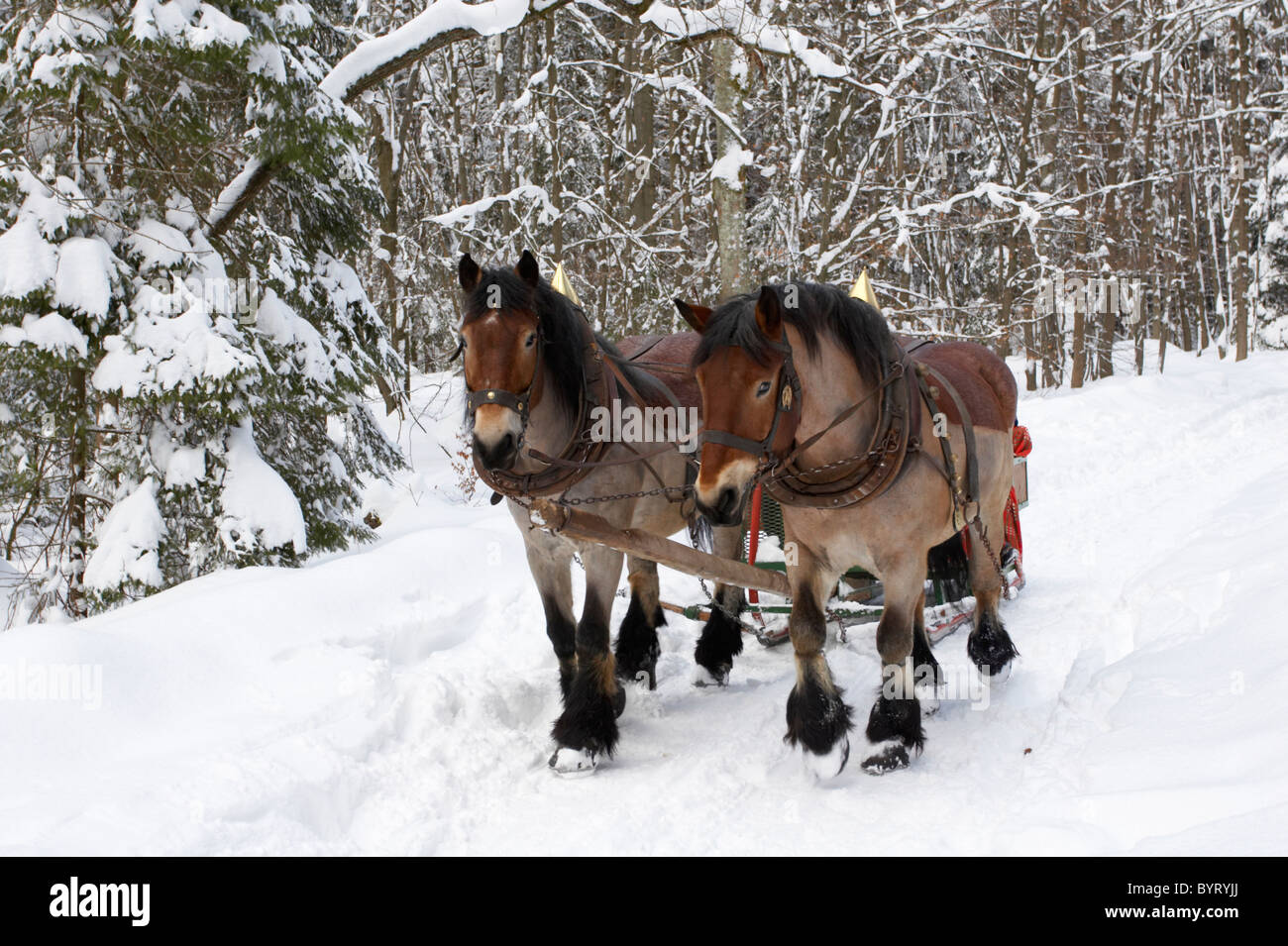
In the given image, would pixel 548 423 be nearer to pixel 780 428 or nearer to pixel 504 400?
pixel 504 400

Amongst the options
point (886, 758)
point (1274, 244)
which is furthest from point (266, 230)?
point (1274, 244)

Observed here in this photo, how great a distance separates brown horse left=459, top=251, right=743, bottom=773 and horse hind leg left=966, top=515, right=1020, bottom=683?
4.20 feet

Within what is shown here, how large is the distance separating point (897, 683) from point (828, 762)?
0.45 m

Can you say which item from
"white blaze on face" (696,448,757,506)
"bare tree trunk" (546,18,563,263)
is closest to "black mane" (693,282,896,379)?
"white blaze on face" (696,448,757,506)

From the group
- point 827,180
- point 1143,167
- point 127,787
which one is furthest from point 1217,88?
point 127,787

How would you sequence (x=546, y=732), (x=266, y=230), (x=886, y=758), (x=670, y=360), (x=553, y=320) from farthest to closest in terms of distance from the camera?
(x=266, y=230)
(x=670, y=360)
(x=546, y=732)
(x=553, y=320)
(x=886, y=758)

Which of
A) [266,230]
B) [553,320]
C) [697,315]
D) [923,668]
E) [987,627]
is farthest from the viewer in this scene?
[266,230]

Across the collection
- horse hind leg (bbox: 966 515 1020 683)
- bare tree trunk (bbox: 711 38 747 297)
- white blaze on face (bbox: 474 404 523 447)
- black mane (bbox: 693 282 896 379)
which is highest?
bare tree trunk (bbox: 711 38 747 297)

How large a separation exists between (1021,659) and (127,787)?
13.2ft

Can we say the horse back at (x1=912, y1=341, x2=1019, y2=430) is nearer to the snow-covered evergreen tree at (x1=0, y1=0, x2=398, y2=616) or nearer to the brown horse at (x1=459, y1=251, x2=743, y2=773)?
the brown horse at (x1=459, y1=251, x2=743, y2=773)

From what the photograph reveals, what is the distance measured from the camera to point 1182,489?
885cm

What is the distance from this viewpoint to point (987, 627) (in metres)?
4.63

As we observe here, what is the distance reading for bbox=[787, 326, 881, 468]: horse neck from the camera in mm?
3379

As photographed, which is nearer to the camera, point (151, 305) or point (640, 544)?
point (640, 544)
